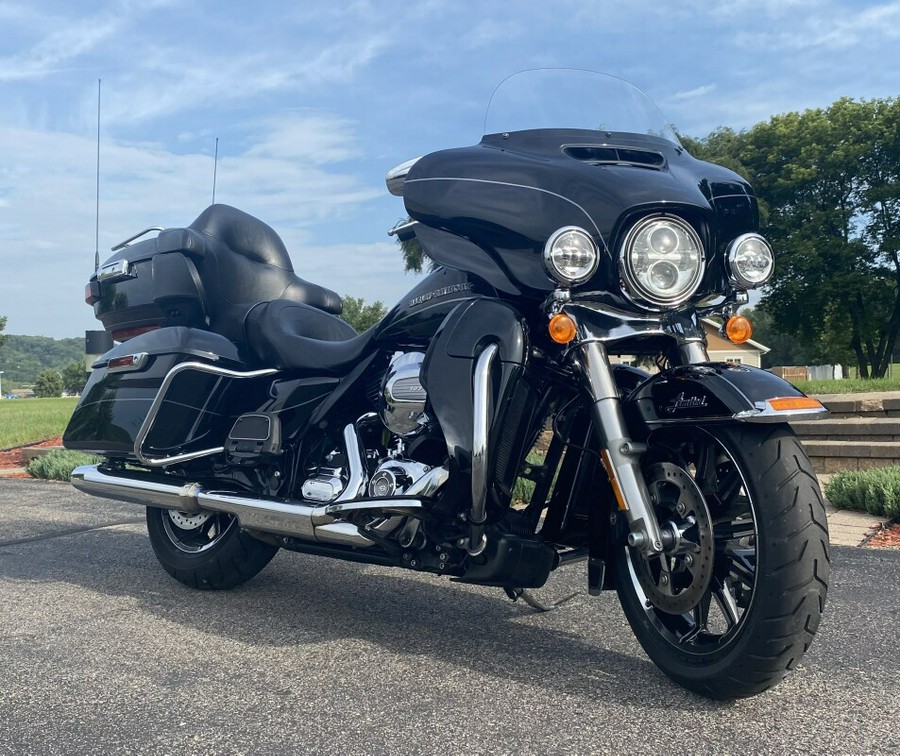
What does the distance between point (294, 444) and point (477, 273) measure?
129cm

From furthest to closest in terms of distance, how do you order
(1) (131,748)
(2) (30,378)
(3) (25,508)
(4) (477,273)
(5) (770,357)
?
(2) (30,378), (5) (770,357), (3) (25,508), (4) (477,273), (1) (131,748)

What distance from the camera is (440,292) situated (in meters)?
3.26

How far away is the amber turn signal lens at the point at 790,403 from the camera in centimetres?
241

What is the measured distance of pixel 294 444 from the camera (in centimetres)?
388

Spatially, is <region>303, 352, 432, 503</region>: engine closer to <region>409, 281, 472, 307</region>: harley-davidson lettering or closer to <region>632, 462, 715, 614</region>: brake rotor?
<region>409, 281, 472, 307</region>: harley-davidson lettering

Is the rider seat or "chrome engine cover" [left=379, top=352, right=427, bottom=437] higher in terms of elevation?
the rider seat

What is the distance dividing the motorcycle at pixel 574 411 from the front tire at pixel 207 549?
382 millimetres

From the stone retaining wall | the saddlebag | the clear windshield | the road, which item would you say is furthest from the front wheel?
the stone retaining wall

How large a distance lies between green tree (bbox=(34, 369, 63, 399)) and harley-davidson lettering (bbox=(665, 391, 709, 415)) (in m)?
99.7

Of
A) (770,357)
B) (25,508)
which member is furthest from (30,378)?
(25,508)

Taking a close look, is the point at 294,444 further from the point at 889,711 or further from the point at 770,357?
the point at 770,357

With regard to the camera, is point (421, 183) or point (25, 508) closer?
point (421, 183)

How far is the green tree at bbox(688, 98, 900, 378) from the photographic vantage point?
94.8 feet

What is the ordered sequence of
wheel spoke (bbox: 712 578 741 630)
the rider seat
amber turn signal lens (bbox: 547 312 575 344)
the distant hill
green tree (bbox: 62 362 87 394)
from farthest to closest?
1. the distant hill
2. green tree (bbox: 62 362 87 394)
3. the rider seat
4. amber turn signal lens (bbox: 547 312 575 344)
5. wheel spoke (bbox: 712 578 741 630)
